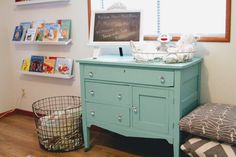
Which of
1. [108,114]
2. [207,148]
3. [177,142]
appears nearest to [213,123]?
[207,148]

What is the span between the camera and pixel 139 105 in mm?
2223

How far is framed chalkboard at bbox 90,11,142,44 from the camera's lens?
247 cm

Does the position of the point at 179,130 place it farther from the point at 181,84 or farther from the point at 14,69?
the point at 14,69

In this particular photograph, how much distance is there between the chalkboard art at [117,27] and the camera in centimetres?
248

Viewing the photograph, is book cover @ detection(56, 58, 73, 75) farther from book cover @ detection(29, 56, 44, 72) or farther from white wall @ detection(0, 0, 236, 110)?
book cover @ detection(29, 56, 44, 72)

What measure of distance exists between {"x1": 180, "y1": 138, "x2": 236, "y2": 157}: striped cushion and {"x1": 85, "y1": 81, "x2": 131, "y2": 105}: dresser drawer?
57cm

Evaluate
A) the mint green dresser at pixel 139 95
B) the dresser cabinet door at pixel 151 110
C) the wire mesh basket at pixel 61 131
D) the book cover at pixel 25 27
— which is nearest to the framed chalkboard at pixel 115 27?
the mint green dresser at pixel 139 95

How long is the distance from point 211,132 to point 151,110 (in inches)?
18.9

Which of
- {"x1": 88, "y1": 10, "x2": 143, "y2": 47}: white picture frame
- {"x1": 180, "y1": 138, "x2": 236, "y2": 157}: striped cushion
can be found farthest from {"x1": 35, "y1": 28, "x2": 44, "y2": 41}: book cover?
{"x1": 180, "y1": 138, "x2": 236, "y2": 157}: striped cushion

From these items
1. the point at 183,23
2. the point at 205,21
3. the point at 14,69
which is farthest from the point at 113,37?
the point at 14,69

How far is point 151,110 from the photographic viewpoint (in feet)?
7.13

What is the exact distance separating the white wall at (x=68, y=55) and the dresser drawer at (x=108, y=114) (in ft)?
2.24

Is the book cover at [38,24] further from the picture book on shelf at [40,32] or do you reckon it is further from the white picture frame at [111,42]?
the white picture frame at [111,42]

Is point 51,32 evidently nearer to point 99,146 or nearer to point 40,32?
point 40,32
